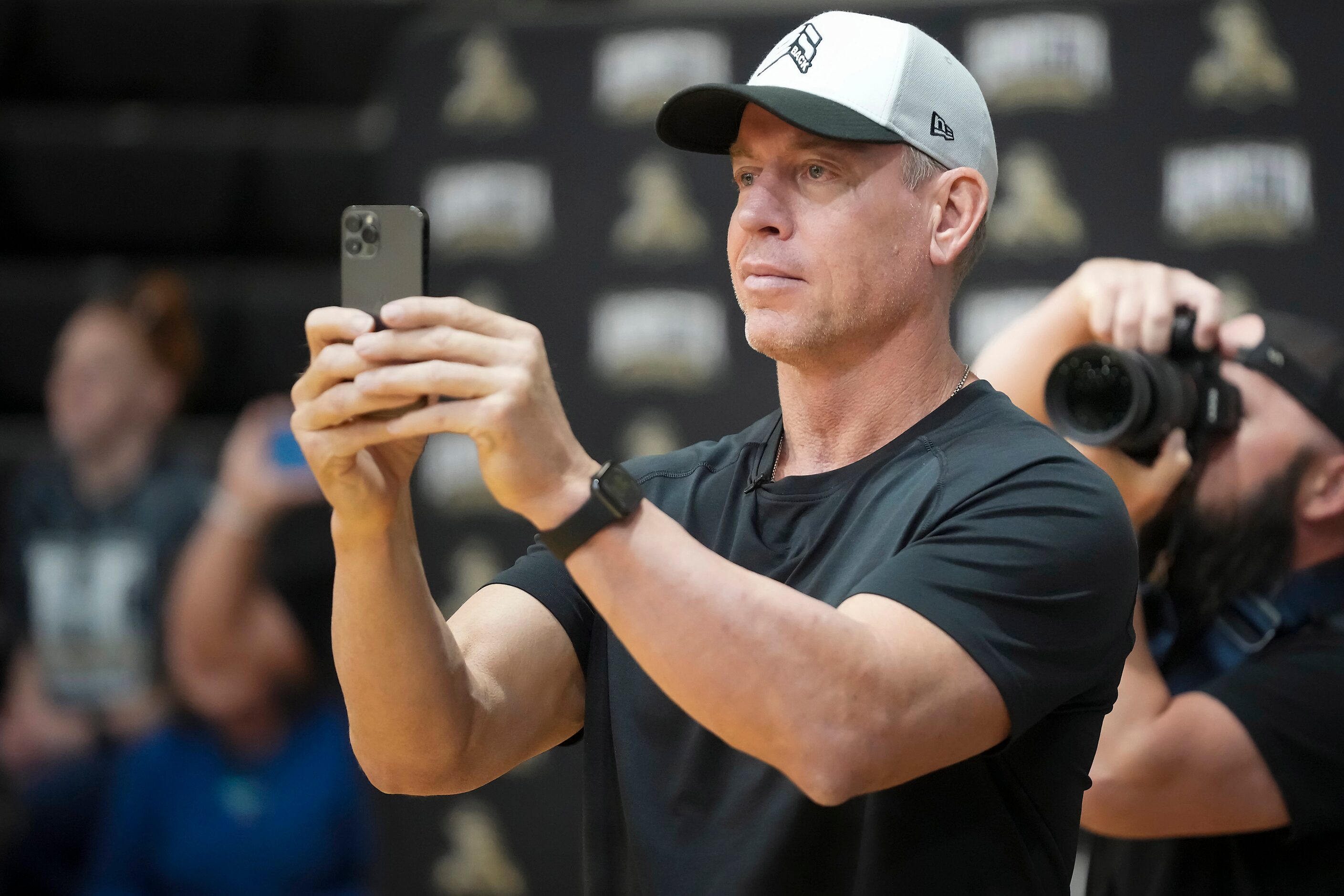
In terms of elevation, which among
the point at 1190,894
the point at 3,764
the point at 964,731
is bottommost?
the point at 3,764

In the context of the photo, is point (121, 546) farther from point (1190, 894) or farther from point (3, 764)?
point (1190, 894)

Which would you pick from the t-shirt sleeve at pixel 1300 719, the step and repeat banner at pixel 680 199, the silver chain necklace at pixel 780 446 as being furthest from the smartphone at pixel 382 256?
the step and repeat banner at pixel 680 199

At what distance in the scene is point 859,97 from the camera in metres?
1.31

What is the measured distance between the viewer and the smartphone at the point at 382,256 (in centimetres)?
112

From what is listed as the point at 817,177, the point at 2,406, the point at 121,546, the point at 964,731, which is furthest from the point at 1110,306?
the point at 2,406

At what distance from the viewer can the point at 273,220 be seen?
4633 millimetres

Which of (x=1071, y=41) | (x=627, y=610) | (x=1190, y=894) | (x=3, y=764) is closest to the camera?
(x=627, y=610)

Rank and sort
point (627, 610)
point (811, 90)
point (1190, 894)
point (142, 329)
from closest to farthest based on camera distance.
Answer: point (627, 610)
point (811, 90)
point (1190, 894)
point (142, 329)

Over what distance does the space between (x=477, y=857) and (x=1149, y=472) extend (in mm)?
2066

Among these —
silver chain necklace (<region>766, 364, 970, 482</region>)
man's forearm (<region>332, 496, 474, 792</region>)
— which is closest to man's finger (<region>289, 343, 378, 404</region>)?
man's forearm (<region>332, 496, 474, 792</region>)

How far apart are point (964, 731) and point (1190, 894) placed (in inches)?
34.7

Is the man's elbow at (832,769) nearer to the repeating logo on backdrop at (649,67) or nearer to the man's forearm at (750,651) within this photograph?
the man's forearm at (750,651)

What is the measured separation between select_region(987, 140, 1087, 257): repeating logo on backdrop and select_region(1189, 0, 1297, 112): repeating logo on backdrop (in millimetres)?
317

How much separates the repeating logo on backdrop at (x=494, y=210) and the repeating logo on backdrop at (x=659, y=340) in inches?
9.8
